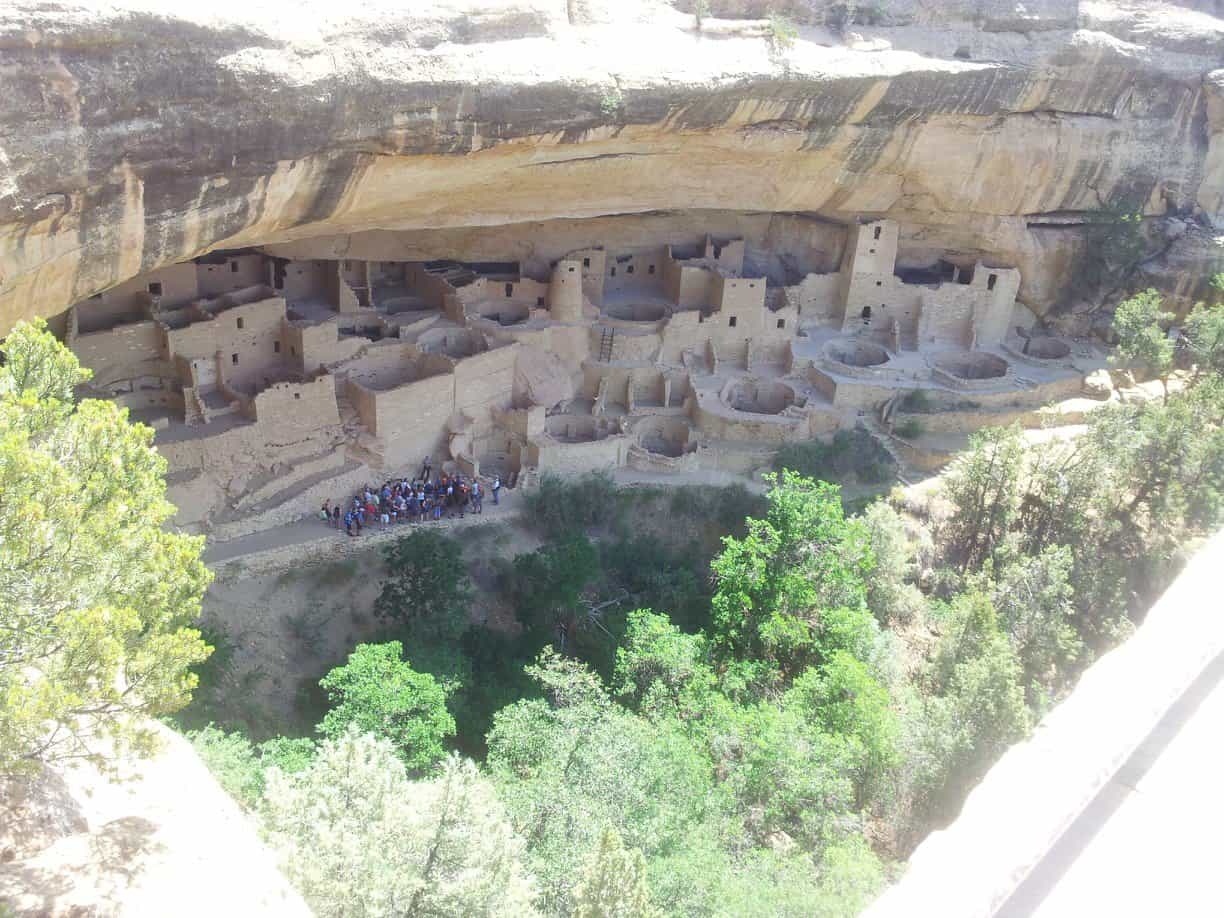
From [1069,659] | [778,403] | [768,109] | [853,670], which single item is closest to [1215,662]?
[853,670]

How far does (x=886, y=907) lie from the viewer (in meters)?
2.67

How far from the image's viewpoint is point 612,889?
698 centimetres

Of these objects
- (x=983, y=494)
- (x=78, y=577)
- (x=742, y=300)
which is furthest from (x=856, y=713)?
(x=78, y=577)

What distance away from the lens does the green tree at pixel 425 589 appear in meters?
12.5

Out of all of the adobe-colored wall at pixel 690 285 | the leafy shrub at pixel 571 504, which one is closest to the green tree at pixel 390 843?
the leafy shrub at pixel 571 504

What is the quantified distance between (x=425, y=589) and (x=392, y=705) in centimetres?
216

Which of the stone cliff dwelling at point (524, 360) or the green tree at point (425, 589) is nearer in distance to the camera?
the green tree at point (425, 589)

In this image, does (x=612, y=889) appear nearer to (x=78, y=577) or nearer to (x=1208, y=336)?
(x=78, y=577)

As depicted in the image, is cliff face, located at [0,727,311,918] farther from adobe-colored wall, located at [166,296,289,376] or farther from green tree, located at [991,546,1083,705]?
green tree, located at [991,546,1083,705]

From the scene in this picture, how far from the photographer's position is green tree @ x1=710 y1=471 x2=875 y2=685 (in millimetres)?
12492

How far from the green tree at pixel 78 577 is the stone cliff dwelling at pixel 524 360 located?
5.42m

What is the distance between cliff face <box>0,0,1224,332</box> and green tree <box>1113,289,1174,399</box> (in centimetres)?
132

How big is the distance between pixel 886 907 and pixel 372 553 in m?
11.1

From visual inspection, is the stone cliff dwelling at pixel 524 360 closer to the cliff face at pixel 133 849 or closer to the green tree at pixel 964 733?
the green tree at pixel 964 733
